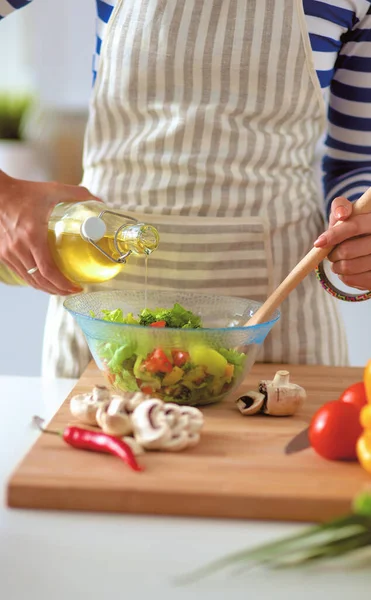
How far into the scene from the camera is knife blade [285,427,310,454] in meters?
0.90

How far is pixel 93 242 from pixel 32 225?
11cm

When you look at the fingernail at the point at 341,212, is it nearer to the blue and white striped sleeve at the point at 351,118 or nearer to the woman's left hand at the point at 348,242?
the woman's left hand at the point at 348,242

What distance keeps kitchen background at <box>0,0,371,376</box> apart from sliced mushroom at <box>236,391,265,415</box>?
1.60 metres

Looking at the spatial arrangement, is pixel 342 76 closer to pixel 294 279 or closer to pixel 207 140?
pixel 207 140

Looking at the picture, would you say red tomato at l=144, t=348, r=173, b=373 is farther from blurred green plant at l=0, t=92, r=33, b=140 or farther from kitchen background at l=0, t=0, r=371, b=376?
blurred green plant at l=0, t=92, r=33, b=140

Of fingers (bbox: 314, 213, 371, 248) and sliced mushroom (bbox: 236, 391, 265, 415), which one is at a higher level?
fingers (bbox: 314, 213, 371, 248)

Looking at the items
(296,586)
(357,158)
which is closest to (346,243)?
(357,158)

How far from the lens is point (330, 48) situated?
1321 millimetres

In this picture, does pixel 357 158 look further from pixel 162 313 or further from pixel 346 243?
pixel 162 313

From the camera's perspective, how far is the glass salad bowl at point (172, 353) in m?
1.02

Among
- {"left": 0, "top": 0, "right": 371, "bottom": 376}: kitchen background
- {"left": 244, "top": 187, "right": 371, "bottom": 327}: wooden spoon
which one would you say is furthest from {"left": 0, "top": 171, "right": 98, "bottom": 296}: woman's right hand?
{"left": 0, "top": 0, "right": 371, "bottom": 376}: kitchen background

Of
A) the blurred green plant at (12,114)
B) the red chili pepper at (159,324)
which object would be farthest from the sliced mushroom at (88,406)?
the blurred green plant at (12,114)

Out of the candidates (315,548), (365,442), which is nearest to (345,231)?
Result: (365,442)

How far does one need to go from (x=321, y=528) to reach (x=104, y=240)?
0.56m
